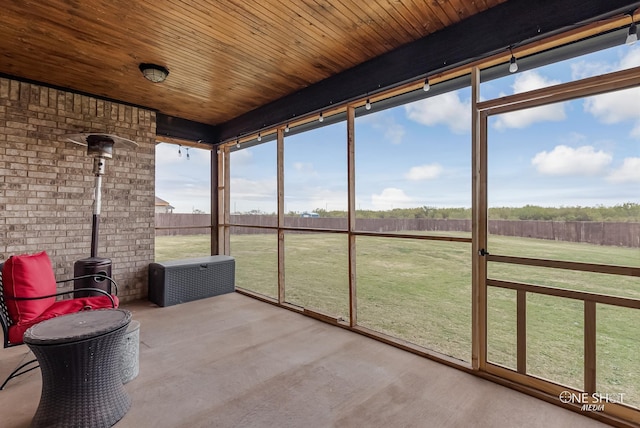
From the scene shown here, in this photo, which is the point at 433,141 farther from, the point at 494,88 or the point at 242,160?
the point at 242,160

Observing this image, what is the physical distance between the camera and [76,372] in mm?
1848

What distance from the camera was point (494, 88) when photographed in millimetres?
2670

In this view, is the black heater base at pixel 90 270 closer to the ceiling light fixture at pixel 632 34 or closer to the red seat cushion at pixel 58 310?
the red seat cushion at pixel 58 310

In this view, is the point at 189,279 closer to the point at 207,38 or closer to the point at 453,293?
the point at 207,38

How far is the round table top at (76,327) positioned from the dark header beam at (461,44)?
317 centimetres

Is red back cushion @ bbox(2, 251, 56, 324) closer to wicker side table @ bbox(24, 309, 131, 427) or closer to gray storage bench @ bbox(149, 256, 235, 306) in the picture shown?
wicker side table @ bbox(24, 309, 131, 427)

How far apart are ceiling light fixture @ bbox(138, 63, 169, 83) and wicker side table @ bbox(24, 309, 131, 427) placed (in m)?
2.83

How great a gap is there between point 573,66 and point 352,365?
10.1 ft

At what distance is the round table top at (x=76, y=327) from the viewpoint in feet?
5.83

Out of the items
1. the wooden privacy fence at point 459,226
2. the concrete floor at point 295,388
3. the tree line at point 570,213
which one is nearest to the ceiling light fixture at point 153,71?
the wooden privacy fence at point 459,226

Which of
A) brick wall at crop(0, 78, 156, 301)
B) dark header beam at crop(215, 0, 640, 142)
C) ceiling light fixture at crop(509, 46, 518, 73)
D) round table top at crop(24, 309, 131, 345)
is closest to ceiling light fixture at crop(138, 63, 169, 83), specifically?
brick wall at crop(0, 78, 156, 301)

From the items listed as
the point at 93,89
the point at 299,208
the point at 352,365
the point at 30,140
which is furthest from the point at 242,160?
the point at 352,365

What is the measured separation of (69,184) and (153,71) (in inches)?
83.6

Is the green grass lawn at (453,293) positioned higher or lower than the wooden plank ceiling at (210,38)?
lower
